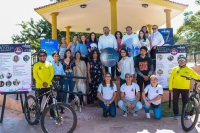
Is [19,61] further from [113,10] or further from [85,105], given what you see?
[113,10]

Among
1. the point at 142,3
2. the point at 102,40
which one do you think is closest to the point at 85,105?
the point at 102,40

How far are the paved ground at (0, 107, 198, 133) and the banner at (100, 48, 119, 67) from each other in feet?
4.42

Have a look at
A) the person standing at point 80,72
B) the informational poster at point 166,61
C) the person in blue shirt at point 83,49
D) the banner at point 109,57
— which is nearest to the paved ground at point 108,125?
the person standing at point 80,72

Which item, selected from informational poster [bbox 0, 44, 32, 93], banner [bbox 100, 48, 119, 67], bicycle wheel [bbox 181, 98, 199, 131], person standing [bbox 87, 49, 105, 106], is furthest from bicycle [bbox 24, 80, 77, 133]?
bicycle wheel [bbox 181, 98, 199, 131]

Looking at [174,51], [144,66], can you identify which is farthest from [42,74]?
[174,51]

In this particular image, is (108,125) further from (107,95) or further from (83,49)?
(83,49)

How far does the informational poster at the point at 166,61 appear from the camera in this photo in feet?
20.9

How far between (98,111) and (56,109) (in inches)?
77.4

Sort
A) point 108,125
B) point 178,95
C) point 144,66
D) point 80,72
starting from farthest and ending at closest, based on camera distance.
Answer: point 80,72, point 144,66, point 178,95, point 108,125

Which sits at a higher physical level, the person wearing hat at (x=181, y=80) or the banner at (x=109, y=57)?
the banner at (x=109, y=57)

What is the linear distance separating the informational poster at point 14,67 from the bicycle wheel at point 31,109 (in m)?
0.47

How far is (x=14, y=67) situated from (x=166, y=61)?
13.5 ft

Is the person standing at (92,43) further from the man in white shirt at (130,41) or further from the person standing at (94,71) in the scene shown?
the man in white shirt at (130,41)

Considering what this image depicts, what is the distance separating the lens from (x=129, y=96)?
5.74 m
